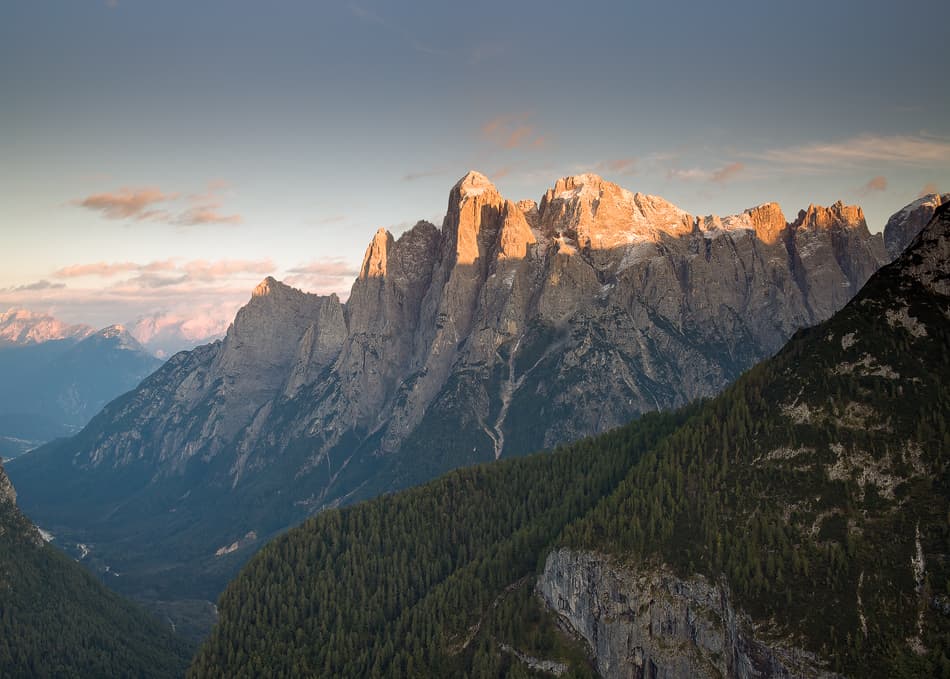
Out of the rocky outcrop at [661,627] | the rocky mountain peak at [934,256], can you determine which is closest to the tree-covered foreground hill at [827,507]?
the rocky mountain peak at [934,256]

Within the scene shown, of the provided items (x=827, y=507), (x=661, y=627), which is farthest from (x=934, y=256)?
(x=661, y=627)

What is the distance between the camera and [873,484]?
162875 millimetres

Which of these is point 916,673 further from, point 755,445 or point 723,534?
point 755,445

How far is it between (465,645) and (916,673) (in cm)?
9644

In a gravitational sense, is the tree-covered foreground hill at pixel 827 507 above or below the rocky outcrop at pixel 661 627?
above

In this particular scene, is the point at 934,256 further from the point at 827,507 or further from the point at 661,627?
the point at 661,627

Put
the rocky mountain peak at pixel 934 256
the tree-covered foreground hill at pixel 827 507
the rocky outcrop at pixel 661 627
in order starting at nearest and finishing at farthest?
1. the tree-covered foreground hill at pixel 827 507
2. the rocky outcrop at pixel 661 627
3. the rocky mountain peak at pixel 934 256

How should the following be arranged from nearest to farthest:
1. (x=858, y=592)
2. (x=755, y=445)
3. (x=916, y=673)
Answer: (x=916, y=673), (x=858, y=592), (x=755, y=445)

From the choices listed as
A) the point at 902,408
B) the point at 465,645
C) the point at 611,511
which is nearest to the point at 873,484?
the point at 902,408

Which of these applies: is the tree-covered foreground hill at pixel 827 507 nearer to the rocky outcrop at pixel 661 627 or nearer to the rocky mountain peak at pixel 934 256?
the rocky mountain peak at pixel 934 256

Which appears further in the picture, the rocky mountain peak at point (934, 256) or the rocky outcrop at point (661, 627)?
the rocky mountain peak at point (934, 256)

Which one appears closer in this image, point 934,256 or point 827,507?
point 827,507

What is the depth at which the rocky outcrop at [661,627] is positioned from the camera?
154250mm

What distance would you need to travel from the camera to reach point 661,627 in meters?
171
